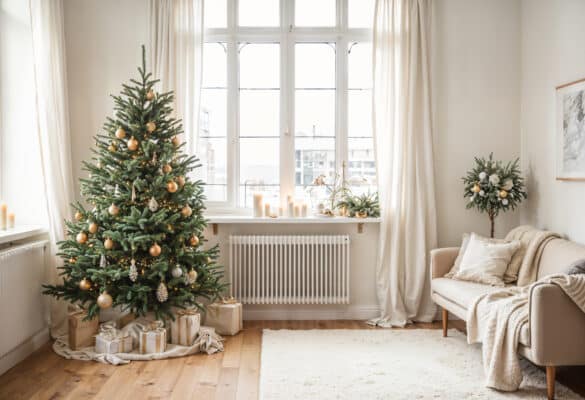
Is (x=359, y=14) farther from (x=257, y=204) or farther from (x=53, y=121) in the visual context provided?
(x=53, y=121)

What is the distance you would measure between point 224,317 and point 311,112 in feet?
6.23

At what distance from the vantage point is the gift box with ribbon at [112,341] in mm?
3838

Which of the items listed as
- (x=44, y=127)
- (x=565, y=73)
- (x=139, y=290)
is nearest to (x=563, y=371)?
(x=565, y=73)

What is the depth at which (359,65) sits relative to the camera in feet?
16.2

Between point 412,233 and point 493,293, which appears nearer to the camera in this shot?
point 493,293

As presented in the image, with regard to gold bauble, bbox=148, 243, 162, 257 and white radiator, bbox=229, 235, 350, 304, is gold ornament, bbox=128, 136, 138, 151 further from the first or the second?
white radiator, bbox=229, 235, 350, 304

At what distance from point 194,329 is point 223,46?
2.42m

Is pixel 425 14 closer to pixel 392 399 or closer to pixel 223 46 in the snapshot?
pixel 223 46

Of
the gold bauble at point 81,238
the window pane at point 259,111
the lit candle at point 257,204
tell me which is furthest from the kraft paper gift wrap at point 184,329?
the window pane at point 259,111

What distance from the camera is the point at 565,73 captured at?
412 centimetres

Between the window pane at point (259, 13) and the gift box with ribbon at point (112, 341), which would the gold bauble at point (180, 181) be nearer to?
the gift box with ribbon at point (112, 341)

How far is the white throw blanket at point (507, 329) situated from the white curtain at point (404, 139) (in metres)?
1.36

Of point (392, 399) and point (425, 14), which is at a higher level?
point (425, 14)

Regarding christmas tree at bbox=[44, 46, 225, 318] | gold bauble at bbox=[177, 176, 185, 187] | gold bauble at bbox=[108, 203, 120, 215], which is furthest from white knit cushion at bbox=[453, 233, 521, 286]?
gold bauble at bbox=[108, 203, 120, 215]
